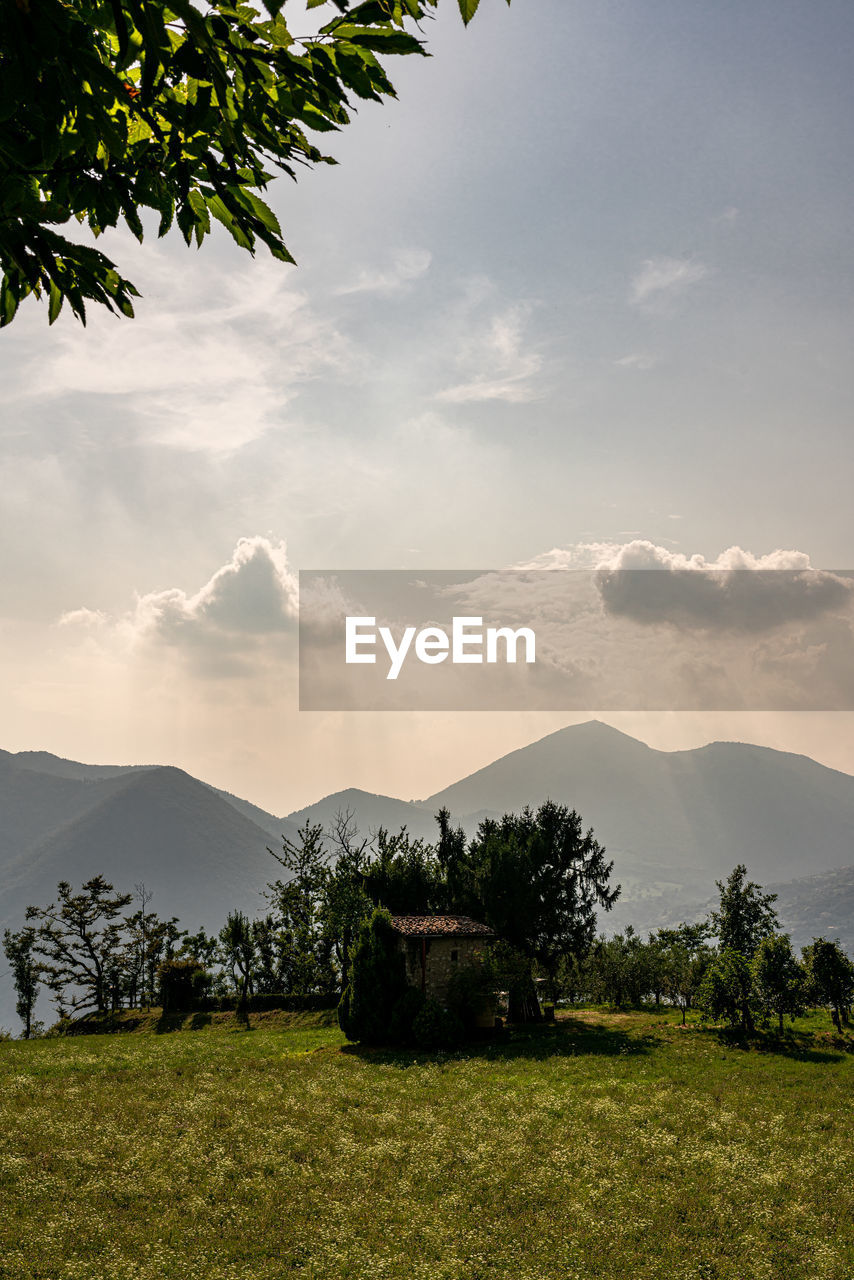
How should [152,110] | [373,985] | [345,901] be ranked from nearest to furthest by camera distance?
[152,110] < [373,985] < [345,901]

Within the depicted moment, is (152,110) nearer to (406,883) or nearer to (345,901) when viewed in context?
(406,883)

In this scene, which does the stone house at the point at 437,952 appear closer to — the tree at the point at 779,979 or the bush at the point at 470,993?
the bush at the point at 470,993

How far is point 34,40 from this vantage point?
249 cm

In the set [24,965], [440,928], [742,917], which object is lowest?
[24,965]

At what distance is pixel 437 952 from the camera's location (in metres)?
44.0

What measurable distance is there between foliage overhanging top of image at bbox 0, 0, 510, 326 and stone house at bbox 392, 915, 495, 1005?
146 ft

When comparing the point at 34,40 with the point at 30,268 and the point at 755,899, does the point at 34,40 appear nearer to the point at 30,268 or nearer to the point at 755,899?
the point at 30,268

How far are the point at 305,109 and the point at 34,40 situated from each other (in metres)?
1.10

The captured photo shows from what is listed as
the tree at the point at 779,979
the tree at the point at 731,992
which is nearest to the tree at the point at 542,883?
the tree at the point at 731,992

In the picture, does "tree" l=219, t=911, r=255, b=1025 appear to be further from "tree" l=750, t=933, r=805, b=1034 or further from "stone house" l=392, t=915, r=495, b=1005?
"tree" l=750, t=933, r=805, b=1034

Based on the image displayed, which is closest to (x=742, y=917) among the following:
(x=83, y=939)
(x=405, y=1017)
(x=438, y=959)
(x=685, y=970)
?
(x=685, y=970)

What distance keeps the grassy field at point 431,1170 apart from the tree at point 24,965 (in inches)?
1369

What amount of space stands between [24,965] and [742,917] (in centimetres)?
6338

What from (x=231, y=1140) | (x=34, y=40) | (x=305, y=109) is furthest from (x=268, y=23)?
(x=231, y=1140)
